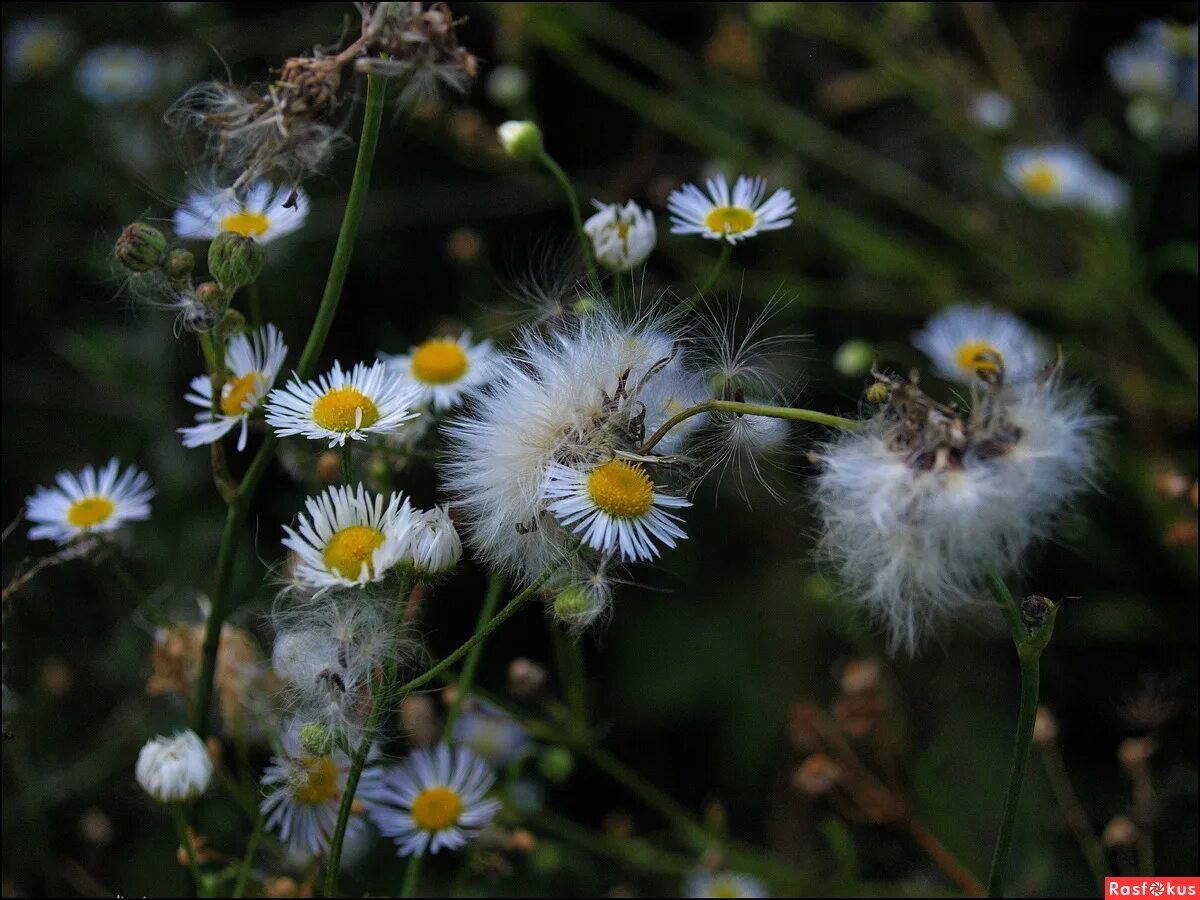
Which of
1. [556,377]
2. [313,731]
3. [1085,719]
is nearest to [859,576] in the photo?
[556,377]

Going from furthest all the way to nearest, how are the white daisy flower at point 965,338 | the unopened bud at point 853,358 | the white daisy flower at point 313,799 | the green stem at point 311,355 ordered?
the white daisy flower at point 965,338, the unopened bud at point 853,358, the white daisy flower at point 313,799, the green stem at point 311,355

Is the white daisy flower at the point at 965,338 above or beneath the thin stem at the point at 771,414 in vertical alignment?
above

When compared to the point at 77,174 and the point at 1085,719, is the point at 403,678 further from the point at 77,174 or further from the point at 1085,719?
the point at 77,174

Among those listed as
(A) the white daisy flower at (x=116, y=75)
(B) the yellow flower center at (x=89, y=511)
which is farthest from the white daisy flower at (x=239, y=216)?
(A) the white daisy flower at (x=116, y=75)

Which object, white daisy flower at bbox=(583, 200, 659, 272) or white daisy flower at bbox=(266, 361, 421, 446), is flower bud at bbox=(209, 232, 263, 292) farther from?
white daisy flower at bbox=(583, 200, 659, 272)

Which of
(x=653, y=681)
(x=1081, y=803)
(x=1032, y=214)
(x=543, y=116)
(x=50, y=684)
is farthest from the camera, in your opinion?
(x=543, y=116)

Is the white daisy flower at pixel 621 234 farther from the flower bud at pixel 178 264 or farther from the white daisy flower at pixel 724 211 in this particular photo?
the flower bud at pixel 178 264

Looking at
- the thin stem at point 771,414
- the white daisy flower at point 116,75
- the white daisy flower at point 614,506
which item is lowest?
the white daisy flower at point 614,506
